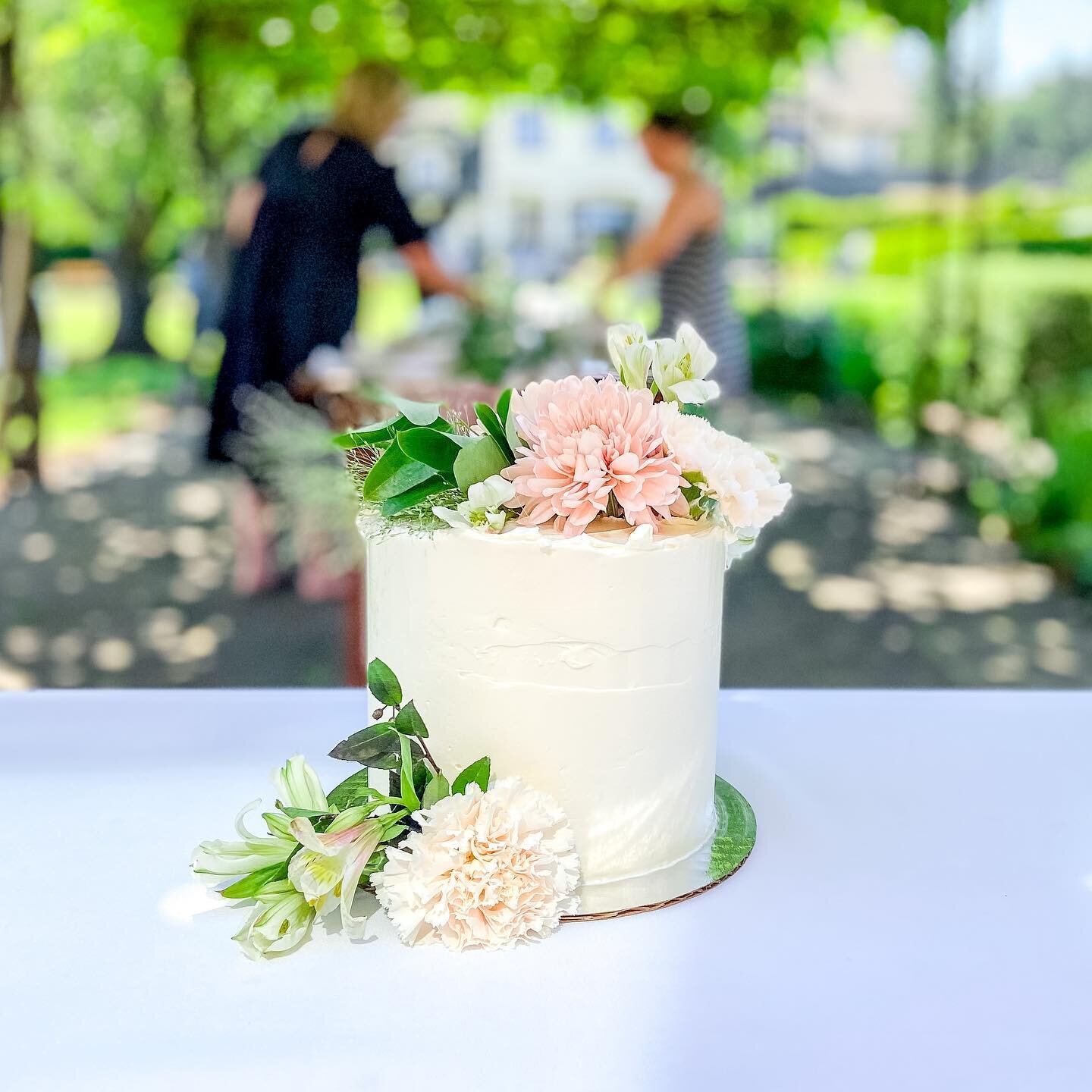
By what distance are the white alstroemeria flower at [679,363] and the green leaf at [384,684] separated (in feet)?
0.84

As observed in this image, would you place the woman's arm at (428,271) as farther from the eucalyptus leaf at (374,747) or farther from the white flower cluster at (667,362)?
the eucalyptus leaf at (374,747)

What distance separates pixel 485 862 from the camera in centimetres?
70

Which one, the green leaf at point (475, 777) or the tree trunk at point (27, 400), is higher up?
the green leaf at point (475, 777)

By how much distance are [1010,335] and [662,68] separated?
221cm

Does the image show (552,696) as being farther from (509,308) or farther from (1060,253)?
(1060,253)

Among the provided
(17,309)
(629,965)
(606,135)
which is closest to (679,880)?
(629,965)

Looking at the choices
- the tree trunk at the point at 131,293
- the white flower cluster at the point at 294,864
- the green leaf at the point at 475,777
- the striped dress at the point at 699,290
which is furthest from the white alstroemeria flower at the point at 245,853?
the tree trunk at the point at 131,293

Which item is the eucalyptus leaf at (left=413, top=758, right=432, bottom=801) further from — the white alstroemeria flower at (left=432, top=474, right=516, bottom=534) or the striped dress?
the striped dress

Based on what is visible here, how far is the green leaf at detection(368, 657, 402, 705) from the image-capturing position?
2.49 ft

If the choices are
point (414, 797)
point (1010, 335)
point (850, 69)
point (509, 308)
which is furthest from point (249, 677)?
point (850, 69)

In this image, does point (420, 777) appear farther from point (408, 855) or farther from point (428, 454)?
point (428, 454)

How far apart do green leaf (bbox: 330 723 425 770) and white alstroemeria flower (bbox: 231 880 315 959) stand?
87 mm

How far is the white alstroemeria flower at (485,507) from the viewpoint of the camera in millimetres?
738

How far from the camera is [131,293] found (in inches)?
454
